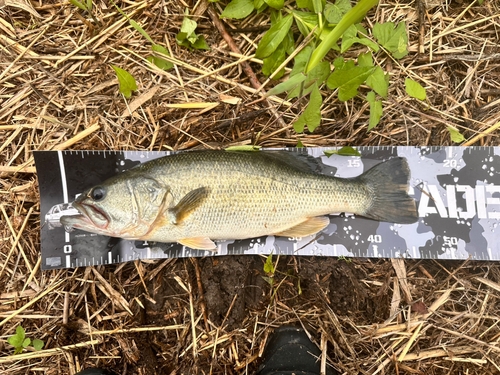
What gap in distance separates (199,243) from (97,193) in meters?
1.01

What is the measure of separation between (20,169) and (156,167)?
1530 mm

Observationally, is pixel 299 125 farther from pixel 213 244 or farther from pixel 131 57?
pixel 131 57

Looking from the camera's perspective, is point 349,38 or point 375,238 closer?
point 349,38

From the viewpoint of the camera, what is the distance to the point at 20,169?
A: 10.4 ft

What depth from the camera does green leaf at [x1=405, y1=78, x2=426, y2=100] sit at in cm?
296

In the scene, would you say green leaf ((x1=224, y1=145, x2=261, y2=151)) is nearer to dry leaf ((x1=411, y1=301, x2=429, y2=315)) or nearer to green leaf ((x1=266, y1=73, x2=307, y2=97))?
green leaf ((x1=266, y1=73, x2=307, y2=97))

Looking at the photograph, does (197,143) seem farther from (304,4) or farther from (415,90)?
(415,90)

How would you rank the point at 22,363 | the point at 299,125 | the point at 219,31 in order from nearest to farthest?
the point at 299,125 → the point at 22,363 → the point at 219,31

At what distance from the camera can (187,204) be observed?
107 inches

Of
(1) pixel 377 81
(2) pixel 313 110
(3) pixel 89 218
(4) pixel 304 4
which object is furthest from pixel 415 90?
(3) pixel 89 218

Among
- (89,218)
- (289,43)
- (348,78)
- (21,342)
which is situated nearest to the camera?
(348,78)

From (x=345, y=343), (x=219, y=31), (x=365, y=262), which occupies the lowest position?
(x=345, y=343)

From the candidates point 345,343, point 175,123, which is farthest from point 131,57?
point 345,343

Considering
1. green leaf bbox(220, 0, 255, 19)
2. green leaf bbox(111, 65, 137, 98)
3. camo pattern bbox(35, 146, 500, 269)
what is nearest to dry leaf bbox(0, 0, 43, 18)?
green leaf bbox(111, 65, 137, 98)
